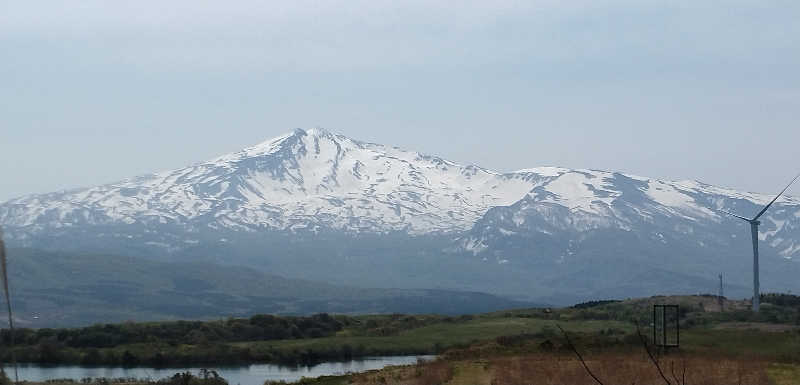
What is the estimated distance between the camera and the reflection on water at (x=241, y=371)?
259ft

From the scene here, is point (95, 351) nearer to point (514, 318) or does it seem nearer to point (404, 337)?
point (404, 337)

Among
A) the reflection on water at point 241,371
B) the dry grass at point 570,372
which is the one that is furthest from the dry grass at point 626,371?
the reflection on water at point 241,371

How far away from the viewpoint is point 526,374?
44.8 m

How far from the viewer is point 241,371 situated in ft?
292

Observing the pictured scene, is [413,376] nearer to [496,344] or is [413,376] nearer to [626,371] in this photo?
[626,371]

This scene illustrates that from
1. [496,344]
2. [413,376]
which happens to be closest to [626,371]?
[413,376]

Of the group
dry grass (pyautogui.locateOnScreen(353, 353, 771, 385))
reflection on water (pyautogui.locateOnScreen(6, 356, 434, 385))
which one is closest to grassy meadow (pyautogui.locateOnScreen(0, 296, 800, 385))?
dry grass (pyautogui.locateOnScreen(353, 353, 771, 385))

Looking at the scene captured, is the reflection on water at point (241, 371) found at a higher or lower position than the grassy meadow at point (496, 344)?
lower

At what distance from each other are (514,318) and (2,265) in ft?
328

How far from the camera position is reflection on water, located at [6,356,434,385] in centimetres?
7900

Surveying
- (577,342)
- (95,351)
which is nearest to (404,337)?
(95,351)

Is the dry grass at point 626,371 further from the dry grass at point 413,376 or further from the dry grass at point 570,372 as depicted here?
the dry grass at point 413,376

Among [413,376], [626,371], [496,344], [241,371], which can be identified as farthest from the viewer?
[241,371]

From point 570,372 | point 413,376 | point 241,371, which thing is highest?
point 570,372
